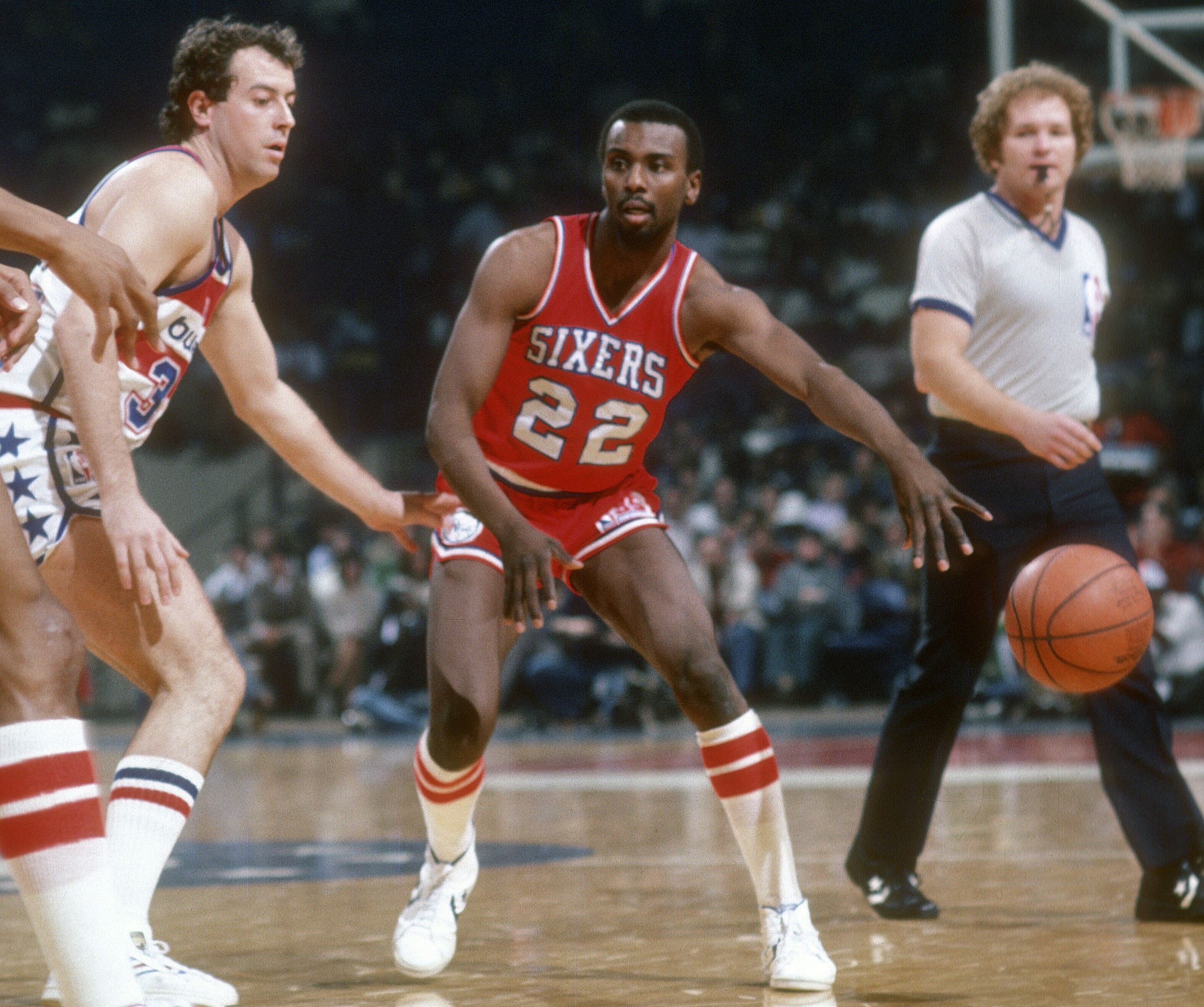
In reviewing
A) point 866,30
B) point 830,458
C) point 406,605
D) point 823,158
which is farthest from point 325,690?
point 866,30

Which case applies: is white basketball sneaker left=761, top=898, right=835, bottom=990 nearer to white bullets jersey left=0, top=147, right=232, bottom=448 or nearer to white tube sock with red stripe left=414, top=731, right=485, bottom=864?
white tube sock with red stripe left=414, top=731, right=485, bottom=864

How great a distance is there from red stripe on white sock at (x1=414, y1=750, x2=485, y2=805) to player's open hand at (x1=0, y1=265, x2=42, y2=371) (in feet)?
5.26

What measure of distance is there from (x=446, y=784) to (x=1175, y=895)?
1.90 metres

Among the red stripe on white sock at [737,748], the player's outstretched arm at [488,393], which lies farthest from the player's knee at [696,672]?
the player's outstretched arm at [488,393]

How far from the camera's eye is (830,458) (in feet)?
54.1

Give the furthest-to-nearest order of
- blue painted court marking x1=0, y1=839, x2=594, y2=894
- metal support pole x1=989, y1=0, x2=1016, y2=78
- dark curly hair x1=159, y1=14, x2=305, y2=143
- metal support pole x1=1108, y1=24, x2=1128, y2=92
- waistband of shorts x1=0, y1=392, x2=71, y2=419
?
metal support pole x1=1108, y1=24, x2=1128, y2=92 → metal support pole x1=989, y1=0, x2=1016, y2=78 → blue painted court marking x1=0, y1=839, x2=594, y2=894 → dark curly hair x1=159, y1=14, x2=305, y2=143 → waistband of shorts x1=0, y1=392, x2=71, y2=419

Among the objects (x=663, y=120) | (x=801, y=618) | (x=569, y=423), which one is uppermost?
(x=663, y=120)

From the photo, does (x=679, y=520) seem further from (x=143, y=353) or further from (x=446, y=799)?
(x=143, y=353)

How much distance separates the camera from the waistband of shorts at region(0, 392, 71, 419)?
3.30 m

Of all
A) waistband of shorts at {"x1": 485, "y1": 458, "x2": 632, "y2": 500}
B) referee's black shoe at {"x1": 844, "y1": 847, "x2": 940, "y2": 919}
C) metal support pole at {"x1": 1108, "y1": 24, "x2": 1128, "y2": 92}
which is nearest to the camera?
waistband of shorts at {"x1": 485, "y1": 458, "x2": 632, "y2": 500}

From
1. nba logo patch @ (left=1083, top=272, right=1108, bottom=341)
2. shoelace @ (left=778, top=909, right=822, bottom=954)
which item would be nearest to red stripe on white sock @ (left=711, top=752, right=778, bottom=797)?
shoelace @ (left=778, top=909, right=822, bottom=954)

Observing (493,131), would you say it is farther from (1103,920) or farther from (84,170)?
(1103,920)

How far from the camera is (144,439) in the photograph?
3346 mm

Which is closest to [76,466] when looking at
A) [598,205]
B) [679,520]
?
[679,520]
